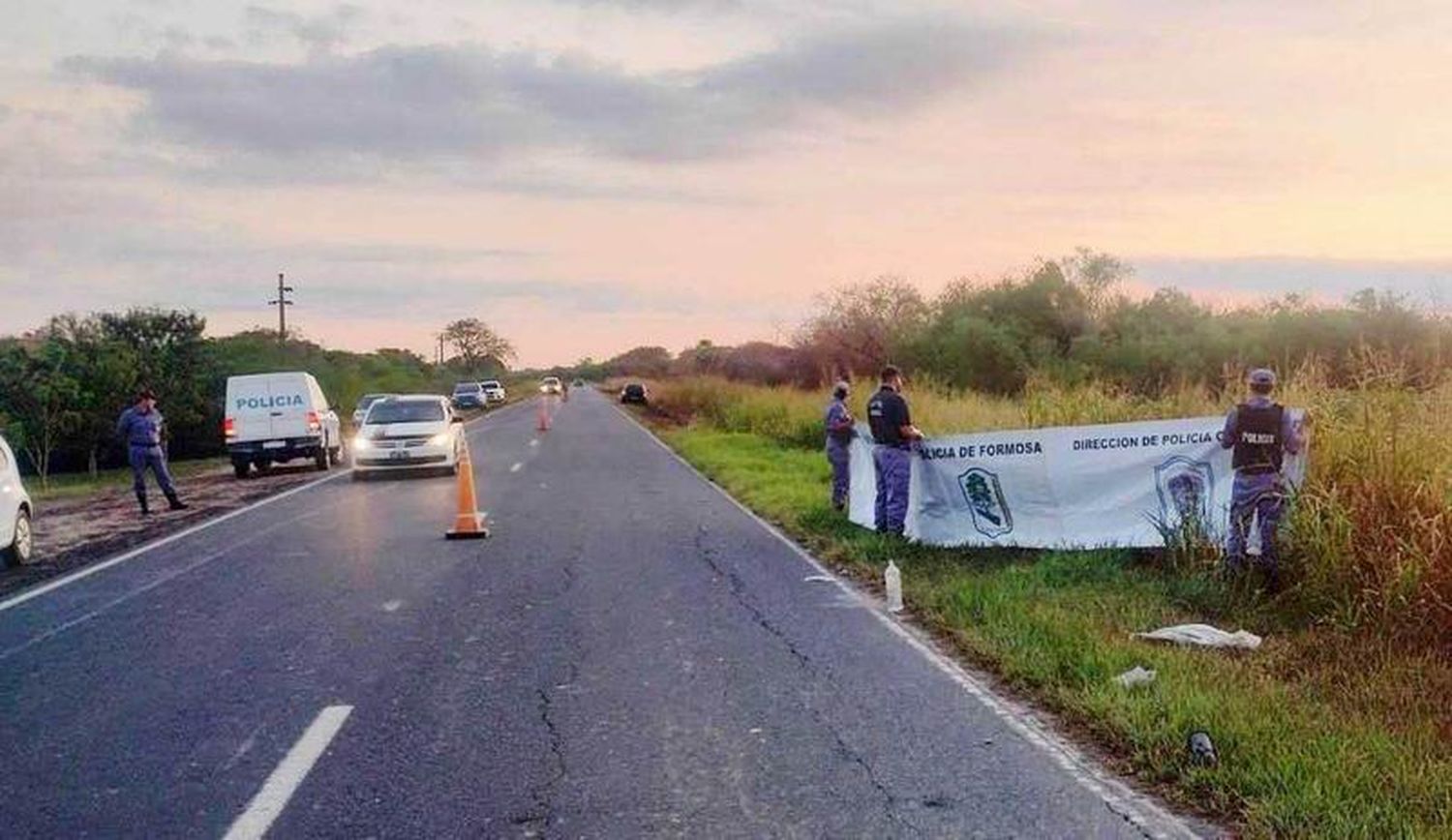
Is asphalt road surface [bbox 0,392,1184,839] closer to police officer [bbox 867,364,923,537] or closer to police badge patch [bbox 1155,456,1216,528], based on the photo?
police officer [bbox 867,364,923,537]

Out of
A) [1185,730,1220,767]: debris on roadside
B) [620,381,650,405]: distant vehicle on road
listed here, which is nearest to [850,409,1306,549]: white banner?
[1185,730,1220,767]: debris on roadside

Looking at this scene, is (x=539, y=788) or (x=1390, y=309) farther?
(x=1390, y=309)

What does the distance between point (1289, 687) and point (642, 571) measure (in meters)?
6.36

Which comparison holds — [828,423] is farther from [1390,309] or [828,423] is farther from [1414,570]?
[1390,309]

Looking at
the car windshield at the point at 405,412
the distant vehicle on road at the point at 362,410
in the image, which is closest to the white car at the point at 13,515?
the car windshield at the point at 405,412

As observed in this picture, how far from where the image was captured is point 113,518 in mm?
18984

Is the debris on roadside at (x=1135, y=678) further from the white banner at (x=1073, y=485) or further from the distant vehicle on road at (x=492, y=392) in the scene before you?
the distant vehicle on road at (x=492, y=392)

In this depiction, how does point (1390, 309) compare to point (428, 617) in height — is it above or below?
above

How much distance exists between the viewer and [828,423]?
17359mm

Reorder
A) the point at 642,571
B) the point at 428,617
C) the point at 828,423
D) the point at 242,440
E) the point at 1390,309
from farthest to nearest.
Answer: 1. the point at 1390,309
2. the point at 242,440
3. the point at 828,423
4. the point at 642,571
5. the point at 428,617

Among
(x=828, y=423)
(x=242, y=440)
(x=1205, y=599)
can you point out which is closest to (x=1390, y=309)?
(x=828, y=423)

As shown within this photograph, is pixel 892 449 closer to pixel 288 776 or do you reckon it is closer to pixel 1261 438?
pixel 1261 438

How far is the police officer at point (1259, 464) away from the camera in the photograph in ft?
34.3

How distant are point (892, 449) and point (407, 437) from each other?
13153 millimetres
